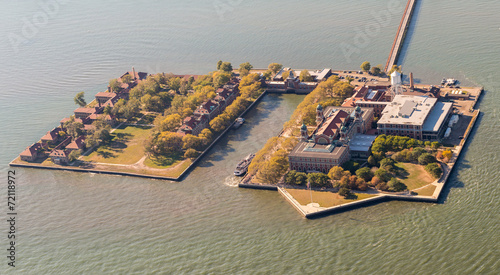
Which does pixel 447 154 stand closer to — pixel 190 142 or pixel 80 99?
pixel 190 142

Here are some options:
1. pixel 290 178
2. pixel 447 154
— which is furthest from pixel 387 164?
pixel 290 178

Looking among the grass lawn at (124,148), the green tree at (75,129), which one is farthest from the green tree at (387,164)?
the green tree at (75,129)

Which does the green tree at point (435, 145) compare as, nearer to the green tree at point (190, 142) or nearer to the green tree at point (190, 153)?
the green tree at point (190, 153)

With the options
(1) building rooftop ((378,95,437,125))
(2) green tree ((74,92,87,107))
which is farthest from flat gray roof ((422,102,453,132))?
(2) green tree ((74,92,87,107))

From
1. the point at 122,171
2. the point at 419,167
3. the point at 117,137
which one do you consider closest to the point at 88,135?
the point at 117,137

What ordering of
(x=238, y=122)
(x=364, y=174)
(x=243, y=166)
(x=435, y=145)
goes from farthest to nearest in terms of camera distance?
(x=238, y=122) < (x=243, y=166) < (x=435, y=145) < (x=364, y=174)

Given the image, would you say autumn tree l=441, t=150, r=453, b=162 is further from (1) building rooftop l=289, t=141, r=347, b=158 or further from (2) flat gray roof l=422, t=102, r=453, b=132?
(1) building rooftop l=289, t=141, r=347, b=158

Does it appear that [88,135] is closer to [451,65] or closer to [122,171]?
[122,171]
